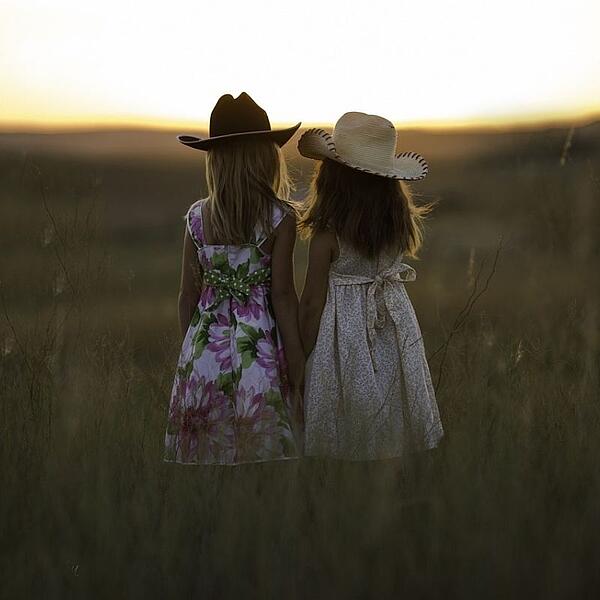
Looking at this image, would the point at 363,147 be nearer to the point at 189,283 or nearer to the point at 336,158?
the point at 336,158

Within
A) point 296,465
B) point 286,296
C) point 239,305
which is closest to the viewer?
point 296,465

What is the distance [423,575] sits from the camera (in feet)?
9.45

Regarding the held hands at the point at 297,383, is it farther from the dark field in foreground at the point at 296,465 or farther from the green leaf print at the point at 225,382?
the dark field in foreground at the point at 296,465

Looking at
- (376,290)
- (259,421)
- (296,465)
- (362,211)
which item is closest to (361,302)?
(376,290)

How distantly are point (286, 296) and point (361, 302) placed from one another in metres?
0.28

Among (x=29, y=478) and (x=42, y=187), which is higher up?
(x=42, y=187)

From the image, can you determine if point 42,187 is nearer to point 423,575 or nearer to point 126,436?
point 126,436

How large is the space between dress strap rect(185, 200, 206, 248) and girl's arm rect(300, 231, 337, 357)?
381mm

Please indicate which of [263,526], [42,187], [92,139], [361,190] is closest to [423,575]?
[263,526]

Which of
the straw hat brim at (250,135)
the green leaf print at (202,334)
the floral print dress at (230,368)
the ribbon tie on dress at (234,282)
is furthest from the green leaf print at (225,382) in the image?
the straw hat brim at (250,135)

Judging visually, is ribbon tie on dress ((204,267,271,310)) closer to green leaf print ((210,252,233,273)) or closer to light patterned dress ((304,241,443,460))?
green leaf print ((210,252,233,273))

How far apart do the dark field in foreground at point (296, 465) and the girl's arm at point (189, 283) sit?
0.94ft

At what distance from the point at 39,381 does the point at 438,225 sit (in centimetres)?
1021

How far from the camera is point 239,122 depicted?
3.83 metres
